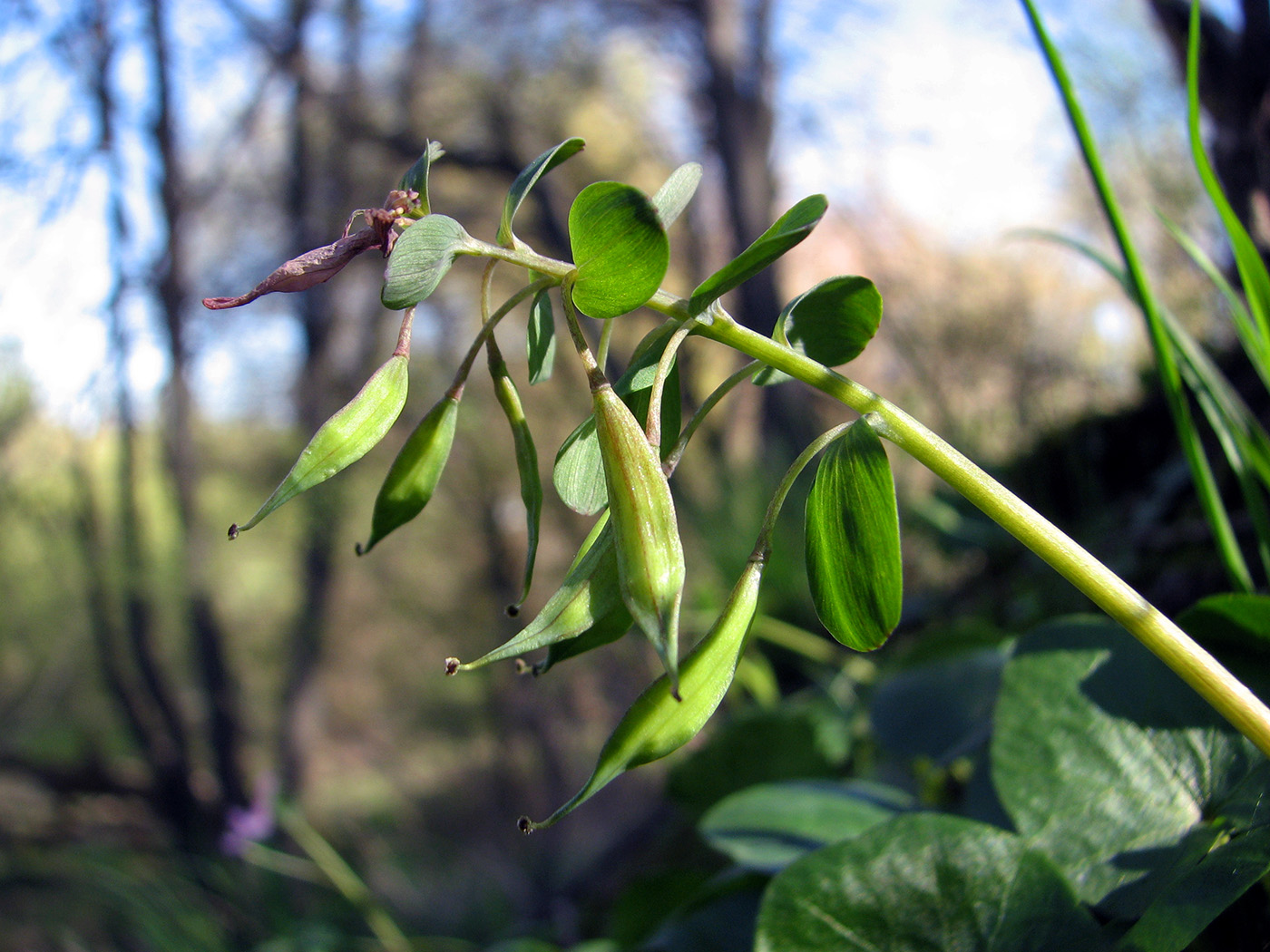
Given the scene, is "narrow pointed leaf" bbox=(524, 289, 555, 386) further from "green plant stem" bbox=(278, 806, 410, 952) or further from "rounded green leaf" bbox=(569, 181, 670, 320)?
"green plant stem" bbox=(278, 806, 410, 952)

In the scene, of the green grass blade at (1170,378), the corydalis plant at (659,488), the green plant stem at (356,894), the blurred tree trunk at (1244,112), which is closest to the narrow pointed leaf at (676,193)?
the corydalis plant at (659,488)

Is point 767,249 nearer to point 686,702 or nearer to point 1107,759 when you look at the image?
point 686,702

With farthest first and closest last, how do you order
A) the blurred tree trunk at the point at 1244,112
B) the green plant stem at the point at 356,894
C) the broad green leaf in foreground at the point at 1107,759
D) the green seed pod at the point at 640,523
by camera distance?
1. the green plant stem at the point at 356,894
2. the blurred tree trunk at the point at 1244,112
3. the broad green leaf in foreground at the point at 1107,759
4. the green seed pod at the point at 640,523

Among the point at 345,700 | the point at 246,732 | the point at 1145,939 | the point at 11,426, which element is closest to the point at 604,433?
the point at 1145,939

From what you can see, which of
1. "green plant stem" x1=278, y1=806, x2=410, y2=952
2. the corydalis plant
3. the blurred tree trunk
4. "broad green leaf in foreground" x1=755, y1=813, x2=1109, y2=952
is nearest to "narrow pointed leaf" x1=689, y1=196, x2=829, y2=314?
the corydalis plant

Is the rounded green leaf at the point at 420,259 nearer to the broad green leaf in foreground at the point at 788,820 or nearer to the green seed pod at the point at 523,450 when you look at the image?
the green seed pod at the point at 523,450
